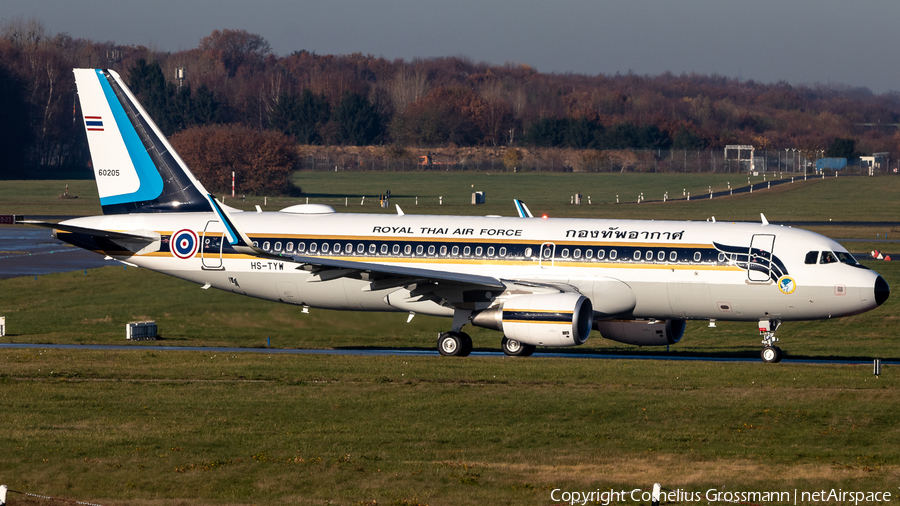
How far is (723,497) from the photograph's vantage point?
58.1 feet

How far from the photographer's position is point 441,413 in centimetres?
2512

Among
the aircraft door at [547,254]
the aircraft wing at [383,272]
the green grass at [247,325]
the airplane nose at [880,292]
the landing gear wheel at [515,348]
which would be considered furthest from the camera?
the green grass at [247,325]

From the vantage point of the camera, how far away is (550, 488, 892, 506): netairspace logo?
17.5 m

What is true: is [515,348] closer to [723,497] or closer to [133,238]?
[133,238]

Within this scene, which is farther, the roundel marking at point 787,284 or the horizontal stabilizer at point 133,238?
the horizontal stabilizer at point 133,238

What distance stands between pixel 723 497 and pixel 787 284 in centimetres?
1660

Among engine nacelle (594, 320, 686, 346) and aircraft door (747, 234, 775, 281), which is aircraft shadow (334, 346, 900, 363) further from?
aircraft door (747, 234, 775, 281)

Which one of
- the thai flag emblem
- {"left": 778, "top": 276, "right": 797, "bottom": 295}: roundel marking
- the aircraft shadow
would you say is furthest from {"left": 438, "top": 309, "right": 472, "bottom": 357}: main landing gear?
the thai flag emblem

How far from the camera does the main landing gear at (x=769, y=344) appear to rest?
33812mm

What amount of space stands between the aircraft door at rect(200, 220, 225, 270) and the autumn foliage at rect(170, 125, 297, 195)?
9743 cm

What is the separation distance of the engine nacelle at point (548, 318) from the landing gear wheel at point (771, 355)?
5.86 m

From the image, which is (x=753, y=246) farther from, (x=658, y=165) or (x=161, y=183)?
(x=658, y=165)

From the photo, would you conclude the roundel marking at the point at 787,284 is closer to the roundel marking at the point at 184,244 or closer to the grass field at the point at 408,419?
the grass field at the point at 408,419

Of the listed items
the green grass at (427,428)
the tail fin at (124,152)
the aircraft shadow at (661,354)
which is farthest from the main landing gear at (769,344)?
the tail fin at (124,152)
